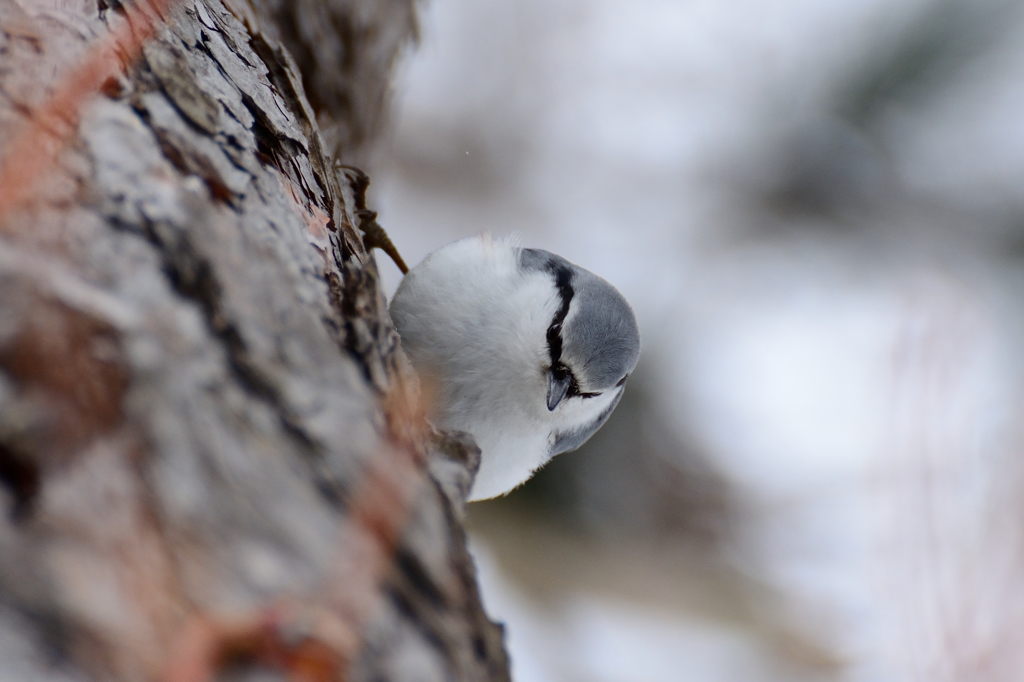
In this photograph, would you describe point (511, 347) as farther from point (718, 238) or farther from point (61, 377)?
point (718, 238)

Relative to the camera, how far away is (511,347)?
3.13 ft

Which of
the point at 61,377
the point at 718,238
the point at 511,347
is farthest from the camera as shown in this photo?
the point at 718,238

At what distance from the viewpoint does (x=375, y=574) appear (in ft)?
1.13

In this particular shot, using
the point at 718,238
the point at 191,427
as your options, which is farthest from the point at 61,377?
the point at 718,238

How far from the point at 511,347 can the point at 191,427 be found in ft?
2.11

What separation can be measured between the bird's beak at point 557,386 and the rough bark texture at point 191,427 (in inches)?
18.7

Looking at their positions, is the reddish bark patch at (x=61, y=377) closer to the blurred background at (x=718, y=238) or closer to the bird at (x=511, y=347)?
the bird at (x=511, y=347)

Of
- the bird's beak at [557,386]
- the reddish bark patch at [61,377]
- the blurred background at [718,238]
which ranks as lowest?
the reddish bark patch at [61,377]

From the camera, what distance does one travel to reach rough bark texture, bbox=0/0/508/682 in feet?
0.95

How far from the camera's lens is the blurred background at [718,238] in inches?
68.6

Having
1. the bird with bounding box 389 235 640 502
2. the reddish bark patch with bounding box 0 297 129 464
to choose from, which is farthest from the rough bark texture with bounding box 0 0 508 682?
the bird with bounding box 389 235 640 502

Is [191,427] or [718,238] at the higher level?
[718,238]

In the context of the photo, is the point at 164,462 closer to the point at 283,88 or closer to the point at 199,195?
the point at 199,195

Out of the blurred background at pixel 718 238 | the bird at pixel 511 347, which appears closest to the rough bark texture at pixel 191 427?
the bird at pixel 511 347
